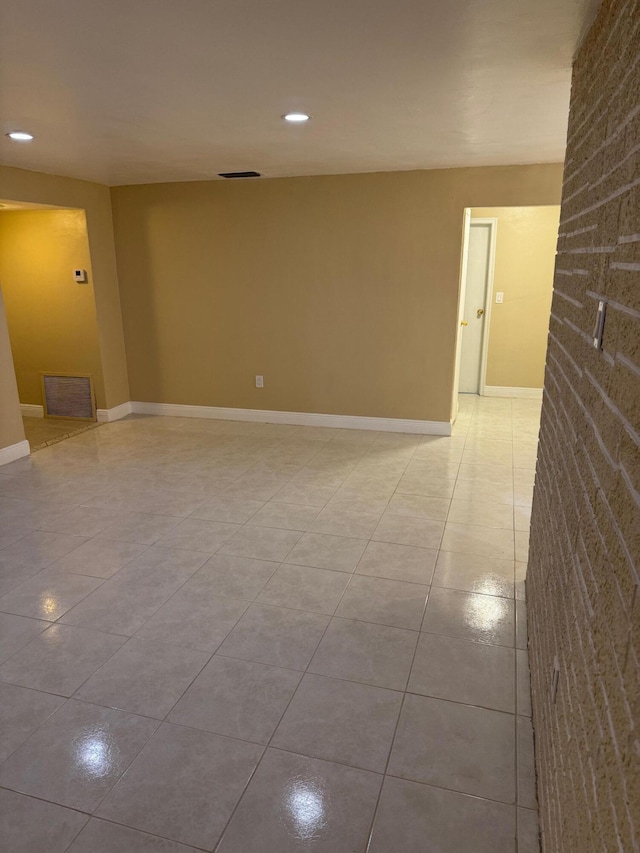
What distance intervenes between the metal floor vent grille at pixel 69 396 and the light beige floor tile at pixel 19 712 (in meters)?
3.97

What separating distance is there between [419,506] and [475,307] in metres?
3.41

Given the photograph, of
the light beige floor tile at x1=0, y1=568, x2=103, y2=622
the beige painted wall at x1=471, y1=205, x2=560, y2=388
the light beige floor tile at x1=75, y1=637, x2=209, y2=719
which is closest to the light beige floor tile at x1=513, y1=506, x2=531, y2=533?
the light beige floor tile at x1=75, y1=637, x2=209, y2=719

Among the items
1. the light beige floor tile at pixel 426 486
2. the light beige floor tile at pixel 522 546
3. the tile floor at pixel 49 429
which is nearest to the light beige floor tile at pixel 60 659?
the light beige floor tile at pixel 522 546

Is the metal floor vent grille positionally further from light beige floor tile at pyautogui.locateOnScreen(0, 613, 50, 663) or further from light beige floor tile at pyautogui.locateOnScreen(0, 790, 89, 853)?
light beige floor tile at pyautogui.locateOnScreen(0, 790, 89, 853)

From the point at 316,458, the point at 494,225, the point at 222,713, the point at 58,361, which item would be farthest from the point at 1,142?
the point at 494,225

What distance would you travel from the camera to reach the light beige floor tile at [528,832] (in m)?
1.59

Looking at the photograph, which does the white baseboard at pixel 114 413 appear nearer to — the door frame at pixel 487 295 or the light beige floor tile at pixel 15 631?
the light beige floor tile at pixel 15 631

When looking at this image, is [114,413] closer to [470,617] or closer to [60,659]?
[60,659]

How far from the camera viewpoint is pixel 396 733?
6.50ft

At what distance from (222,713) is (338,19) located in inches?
93.1

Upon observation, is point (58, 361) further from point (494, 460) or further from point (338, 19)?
point (338, 19)

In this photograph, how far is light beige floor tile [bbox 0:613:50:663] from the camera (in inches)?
95.7

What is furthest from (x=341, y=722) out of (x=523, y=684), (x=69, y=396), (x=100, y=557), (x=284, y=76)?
(x=69, y=396)

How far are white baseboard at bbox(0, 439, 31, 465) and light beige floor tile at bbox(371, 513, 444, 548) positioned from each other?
10.1 feet
